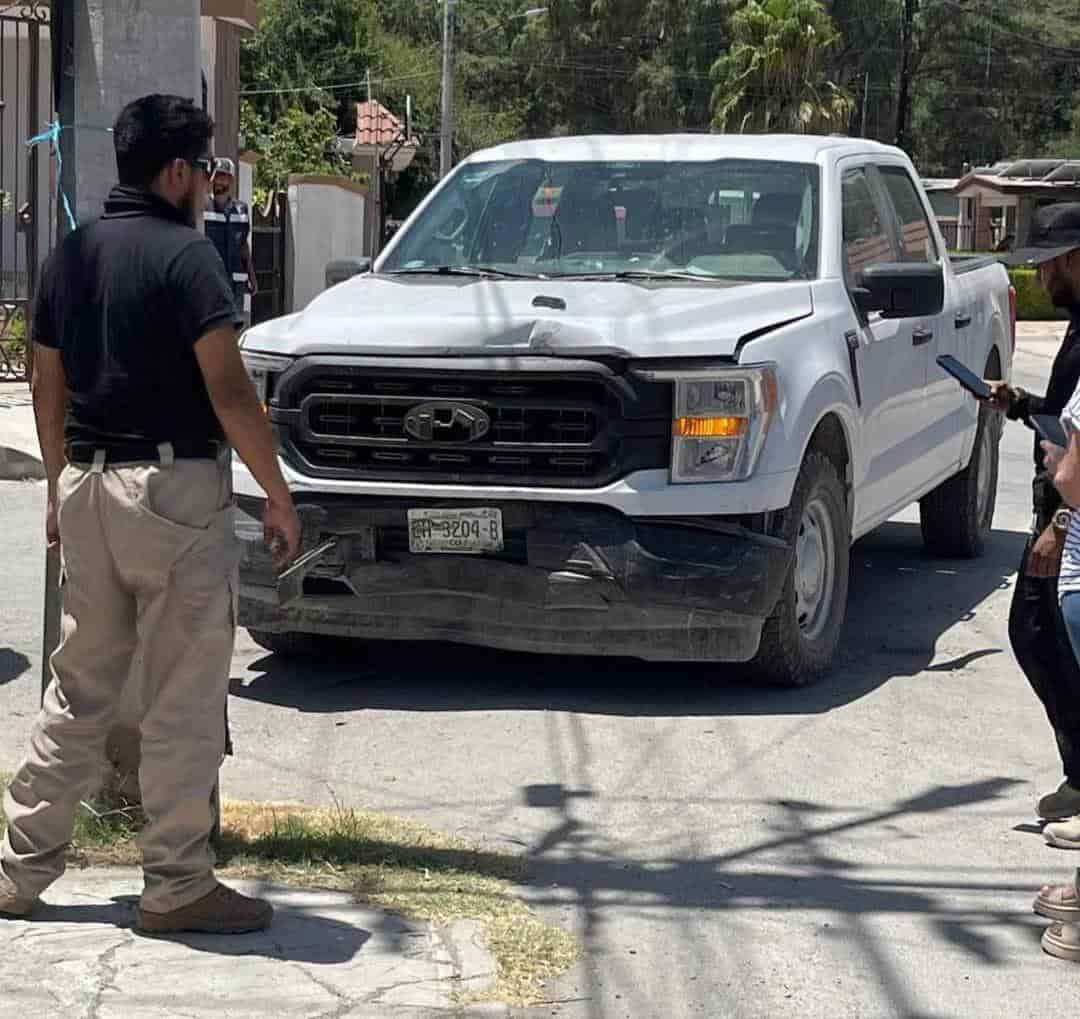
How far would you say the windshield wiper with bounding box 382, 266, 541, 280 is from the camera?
787 cm

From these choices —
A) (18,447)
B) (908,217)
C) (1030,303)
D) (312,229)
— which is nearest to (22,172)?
(312,229)

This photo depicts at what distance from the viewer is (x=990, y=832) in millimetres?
5836

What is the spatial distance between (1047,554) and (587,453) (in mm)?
1847

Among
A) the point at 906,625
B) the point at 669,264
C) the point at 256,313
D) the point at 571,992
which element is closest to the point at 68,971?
the point at 571,992

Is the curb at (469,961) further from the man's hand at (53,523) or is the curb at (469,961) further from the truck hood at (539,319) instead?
the truck hood at (539,319)

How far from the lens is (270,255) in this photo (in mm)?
24406

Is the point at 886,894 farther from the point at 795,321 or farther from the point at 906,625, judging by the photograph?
the point at 906,625

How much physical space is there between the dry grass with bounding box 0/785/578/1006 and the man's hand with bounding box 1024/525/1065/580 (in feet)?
5.49

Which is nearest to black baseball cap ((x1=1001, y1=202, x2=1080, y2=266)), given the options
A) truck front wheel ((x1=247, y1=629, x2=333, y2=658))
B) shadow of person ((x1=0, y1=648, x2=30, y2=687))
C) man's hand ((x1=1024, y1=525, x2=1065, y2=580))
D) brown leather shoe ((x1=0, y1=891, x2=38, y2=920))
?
man's hand ((x1=1024, y1=525, x2=1065, y2=580))

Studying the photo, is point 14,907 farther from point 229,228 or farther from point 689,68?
point 689,68

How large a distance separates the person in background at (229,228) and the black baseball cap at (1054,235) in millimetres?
11348

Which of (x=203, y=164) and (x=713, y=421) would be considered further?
(x=713, y=421)

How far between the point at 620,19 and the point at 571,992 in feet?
205

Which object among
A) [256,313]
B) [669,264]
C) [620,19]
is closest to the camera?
[669,264]
